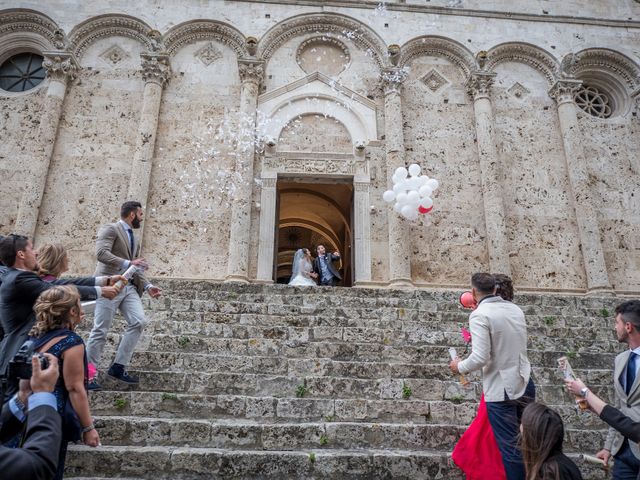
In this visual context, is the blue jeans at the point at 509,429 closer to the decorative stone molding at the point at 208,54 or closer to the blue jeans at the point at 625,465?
the blue jeans at the point at 625,465

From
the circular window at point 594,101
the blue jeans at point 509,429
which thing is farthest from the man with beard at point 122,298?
the circular window at point 594,101

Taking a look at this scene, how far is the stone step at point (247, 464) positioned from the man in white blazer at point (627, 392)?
133cm

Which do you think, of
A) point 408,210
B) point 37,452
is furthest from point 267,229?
point 37,452

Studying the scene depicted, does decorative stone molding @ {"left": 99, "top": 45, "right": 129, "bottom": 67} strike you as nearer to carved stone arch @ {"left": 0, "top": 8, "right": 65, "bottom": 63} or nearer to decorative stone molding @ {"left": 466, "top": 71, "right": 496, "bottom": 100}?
carved stone arch @ {"left": 0, "top": 8, "right": 65, "bottom": 63}

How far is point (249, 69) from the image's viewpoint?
1335 cm

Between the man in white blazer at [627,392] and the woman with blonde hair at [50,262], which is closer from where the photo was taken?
the man in white blazer at [627,392]

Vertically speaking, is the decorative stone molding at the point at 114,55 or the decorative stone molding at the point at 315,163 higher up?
the decorative stone molding at the point at 114,55

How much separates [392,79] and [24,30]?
10.9 metres

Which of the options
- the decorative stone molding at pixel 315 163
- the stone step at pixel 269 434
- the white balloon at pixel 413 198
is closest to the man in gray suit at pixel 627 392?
the stone step at pixel 269 434

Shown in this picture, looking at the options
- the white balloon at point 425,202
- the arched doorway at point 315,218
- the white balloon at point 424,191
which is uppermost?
the arched doorway at point 315,218

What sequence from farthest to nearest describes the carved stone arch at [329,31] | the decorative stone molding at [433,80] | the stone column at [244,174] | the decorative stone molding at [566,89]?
the decorative stone molding at [433,80] < the carved stone arch at [329,31] < the decorative stone molding at [566,89] < the stone column at [244,174]

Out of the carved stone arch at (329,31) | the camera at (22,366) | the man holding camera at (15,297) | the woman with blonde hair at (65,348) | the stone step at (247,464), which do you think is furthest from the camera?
the carved stone arch at (329,31)

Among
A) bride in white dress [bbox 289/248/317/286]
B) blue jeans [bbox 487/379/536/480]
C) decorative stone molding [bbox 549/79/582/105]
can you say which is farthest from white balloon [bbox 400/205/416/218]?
blue jeans [bbox 487/379/536/480]

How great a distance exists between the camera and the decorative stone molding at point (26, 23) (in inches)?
531
